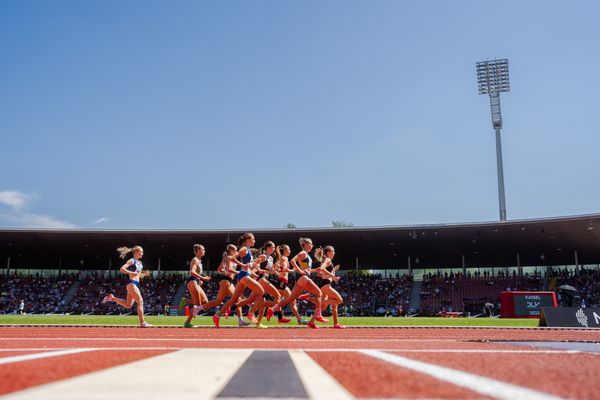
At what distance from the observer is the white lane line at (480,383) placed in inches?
79.0

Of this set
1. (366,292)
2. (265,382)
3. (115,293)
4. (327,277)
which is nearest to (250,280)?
(327,277)

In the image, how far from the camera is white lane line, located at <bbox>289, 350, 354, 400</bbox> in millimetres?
1961

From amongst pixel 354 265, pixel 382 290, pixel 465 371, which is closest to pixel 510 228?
pixel 382 290

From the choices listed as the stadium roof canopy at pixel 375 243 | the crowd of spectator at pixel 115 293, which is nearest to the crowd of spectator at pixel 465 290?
the stadium roof canopy at pixel 375 243

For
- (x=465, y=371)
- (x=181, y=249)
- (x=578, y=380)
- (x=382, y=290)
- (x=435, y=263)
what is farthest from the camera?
(x=435, y=263)

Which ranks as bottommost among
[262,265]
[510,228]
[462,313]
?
[462,313]

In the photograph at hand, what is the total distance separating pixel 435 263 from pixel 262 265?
4117 cm

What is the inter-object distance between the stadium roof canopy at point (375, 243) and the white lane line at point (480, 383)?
32.5 m

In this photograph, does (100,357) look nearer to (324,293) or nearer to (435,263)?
(324,293)

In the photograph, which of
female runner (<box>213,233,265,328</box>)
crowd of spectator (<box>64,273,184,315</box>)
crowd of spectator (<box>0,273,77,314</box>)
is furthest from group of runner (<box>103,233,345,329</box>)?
crowd of spectator (<box>0,273,77,314</box>)

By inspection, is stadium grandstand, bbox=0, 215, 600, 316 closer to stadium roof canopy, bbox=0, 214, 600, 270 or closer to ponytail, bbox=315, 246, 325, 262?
stadium roof canopy, bbox=0, 214, 600, 270

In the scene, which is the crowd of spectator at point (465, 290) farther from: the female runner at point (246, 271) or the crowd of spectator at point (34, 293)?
the crowd of spectator at point (34, 293)

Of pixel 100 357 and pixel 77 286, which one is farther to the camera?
pixel 77 286

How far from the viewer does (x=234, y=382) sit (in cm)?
225
